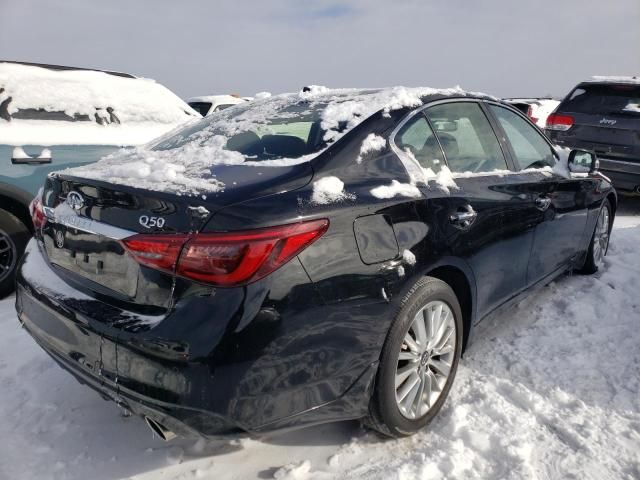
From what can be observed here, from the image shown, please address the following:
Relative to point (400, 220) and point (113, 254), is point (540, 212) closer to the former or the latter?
point (400, 220)

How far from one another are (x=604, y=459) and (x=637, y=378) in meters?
0.83

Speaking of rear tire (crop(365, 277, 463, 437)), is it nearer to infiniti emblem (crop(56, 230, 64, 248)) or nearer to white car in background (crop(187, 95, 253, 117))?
infiniti emblem (crop(56, 230, 64, 248))

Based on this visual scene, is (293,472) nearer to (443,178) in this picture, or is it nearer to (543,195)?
(443,178)

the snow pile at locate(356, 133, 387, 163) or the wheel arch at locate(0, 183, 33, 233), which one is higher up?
the snow pile at locate(356, 133, 387, 163)

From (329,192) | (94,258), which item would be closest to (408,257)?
(329,192)

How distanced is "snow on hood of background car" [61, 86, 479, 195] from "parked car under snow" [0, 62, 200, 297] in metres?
1.42

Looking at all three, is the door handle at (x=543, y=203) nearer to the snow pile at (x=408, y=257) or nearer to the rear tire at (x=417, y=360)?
the rear tire at (x=417, y=360)

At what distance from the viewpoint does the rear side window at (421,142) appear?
238cm

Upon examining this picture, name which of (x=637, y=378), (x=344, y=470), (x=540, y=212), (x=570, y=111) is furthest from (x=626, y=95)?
(x=344, y=470)

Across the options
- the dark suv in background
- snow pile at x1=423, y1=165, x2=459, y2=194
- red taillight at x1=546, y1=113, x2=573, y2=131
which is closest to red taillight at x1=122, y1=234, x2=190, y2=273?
snow pile at x1=423, y1=165, x2=459, y2=194

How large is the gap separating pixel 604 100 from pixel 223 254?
6.51 m

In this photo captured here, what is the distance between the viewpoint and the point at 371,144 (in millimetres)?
2217

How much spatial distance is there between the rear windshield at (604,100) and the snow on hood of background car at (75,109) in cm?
512

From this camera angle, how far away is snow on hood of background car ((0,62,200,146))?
151 inches
